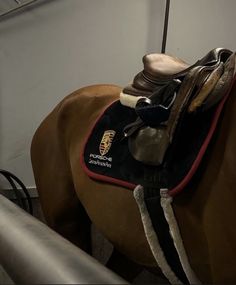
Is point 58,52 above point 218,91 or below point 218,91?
below

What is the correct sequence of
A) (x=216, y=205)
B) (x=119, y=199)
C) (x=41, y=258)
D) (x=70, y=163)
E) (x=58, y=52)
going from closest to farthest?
(x=41, y=258)
(x=216, y=205)
(x=119, y=199)
(x=70, y=163)
(x=58, y=52)

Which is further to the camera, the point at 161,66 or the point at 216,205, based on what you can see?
the point at 161,66

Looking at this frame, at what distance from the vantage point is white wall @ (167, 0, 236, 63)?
6.73 feet

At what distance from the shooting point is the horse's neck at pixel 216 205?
76 centimetres

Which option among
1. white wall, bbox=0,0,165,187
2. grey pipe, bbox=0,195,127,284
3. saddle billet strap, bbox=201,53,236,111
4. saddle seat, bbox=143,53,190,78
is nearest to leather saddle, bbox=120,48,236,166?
saddle billet strap, bbox=201,53,236,111

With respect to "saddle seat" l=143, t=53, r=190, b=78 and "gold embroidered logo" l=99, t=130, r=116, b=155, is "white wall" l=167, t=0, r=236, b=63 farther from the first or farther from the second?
"gold embroidered logo" l=99, t=130, r=116, b=155

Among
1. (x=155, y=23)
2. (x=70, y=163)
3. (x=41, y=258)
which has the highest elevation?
(x=41, y=258)

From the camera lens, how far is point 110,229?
3.43 ft

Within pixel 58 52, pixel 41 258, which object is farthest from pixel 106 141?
pixel 58 52

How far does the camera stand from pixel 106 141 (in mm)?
1076

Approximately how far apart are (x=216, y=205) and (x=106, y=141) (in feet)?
1.22

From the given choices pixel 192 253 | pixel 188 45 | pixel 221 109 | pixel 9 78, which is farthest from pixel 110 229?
pixel 188 45

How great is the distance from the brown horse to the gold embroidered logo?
83mm

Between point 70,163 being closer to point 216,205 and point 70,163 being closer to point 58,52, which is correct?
point 216,205
